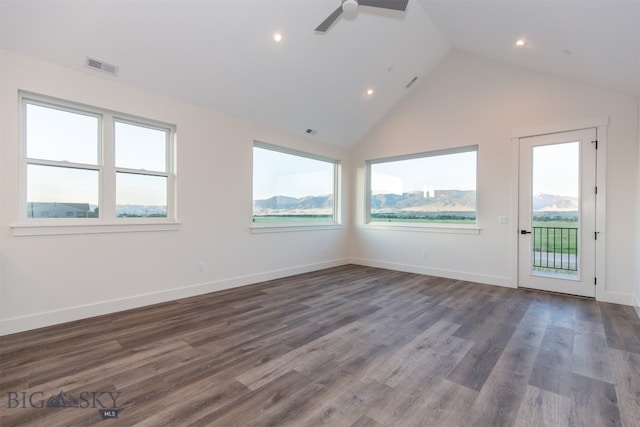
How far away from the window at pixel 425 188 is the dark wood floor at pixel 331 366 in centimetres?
216

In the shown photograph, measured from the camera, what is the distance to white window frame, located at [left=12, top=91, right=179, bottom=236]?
2.99 m

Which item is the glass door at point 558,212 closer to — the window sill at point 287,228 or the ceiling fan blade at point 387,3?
the ceiling fan blade at point 387,3

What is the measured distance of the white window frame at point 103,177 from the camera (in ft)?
9.82

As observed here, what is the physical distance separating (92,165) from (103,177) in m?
0.17

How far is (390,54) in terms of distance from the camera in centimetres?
471

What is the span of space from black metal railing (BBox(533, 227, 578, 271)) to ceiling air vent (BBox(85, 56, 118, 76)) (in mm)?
6035

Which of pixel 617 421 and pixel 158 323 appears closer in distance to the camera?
pixel 617 421

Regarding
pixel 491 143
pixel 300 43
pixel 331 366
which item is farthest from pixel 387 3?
pixel 331 366

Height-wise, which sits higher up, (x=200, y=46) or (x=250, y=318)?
(x=200, y=46)

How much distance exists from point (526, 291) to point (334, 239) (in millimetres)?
3499

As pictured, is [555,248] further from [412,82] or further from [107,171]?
[107,171]

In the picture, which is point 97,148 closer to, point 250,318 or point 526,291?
point 250,318

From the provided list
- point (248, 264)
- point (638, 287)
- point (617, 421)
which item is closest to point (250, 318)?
point (248, 264)

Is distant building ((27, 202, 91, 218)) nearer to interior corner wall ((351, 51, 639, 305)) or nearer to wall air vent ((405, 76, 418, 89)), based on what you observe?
interior corner wall ((351, 51, 639, 305))
